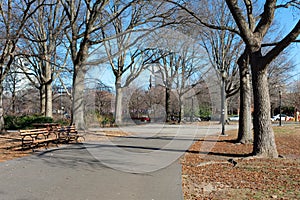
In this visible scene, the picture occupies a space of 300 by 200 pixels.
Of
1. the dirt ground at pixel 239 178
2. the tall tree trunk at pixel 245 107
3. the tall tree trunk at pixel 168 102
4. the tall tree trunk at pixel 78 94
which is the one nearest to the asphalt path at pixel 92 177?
the dirt ground at pixel 239 178

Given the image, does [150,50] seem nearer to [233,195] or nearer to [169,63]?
[169,63]

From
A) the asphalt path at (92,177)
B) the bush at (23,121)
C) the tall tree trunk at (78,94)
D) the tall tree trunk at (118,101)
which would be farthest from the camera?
the tall tree trunk at (118,101)

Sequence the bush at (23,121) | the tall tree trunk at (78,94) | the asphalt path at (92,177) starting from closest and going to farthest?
the asphalt path at (92,177) < the tall tree trunk at (78,94) < the bush at (23,121)

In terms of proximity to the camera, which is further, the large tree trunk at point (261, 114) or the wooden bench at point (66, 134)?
the wooden bench at point (66, 134)

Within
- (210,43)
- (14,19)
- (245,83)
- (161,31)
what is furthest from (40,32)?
(245,83)

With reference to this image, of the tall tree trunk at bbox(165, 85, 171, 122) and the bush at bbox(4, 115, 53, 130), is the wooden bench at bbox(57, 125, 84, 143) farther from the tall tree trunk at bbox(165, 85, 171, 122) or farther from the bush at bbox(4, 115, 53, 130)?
the tall tree trunk at bbox(165, 85, 171, 122)

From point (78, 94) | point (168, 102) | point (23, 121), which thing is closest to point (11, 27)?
point (78, 94)

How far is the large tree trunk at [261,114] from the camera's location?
857 centimetres

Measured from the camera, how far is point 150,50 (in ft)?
83.8

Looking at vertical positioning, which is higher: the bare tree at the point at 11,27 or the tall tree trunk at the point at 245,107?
the bare tree at the point at 11,27

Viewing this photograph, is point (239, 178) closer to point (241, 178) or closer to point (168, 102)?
point (241, 178)

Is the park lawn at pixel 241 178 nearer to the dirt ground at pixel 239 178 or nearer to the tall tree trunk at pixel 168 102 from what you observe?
the dirt ground at pixel 239 178

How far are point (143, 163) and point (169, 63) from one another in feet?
86.2

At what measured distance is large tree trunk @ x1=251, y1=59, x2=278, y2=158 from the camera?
8570mm
